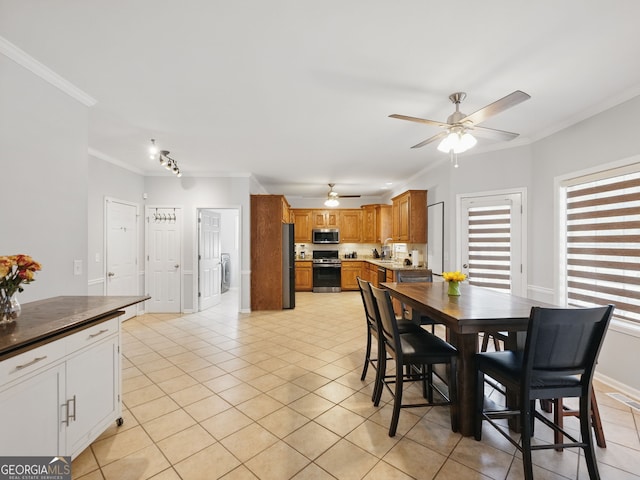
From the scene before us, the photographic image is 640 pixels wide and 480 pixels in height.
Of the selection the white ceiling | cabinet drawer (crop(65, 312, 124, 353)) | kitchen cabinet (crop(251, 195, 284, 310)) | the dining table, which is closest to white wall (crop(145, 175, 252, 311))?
kitchen cabinet (crop(251, 195, 284, 310))

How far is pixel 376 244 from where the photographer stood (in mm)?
8562

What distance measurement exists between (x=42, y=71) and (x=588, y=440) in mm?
4447

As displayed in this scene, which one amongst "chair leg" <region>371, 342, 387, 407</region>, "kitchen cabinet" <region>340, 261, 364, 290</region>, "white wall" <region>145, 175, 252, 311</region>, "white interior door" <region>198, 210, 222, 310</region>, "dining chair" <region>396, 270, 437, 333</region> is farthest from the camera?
"kitchen cabinet" <region>340, 261, 364, 290</region>

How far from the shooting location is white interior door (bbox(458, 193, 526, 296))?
3.88 m

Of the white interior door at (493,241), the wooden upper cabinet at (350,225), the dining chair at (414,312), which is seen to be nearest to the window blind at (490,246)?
the white interior door at (493,241)

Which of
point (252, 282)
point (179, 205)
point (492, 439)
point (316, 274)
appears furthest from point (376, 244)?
point (492, 439)

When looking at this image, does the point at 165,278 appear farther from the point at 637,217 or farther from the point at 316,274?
the point at 637,217

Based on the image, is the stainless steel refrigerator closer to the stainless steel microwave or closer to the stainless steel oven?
the stainless steel oven

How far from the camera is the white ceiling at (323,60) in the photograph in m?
1.69

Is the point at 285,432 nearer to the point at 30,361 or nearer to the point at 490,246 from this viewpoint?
the point at 30,361

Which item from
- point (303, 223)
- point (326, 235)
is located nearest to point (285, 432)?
point (326, 235)

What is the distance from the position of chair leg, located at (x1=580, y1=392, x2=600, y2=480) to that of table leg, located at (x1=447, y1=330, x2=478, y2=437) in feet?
1.84

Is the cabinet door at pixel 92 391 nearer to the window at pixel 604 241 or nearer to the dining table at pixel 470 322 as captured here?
the dining table at pixel 470 322

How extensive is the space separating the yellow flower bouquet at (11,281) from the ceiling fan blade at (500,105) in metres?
3.10
